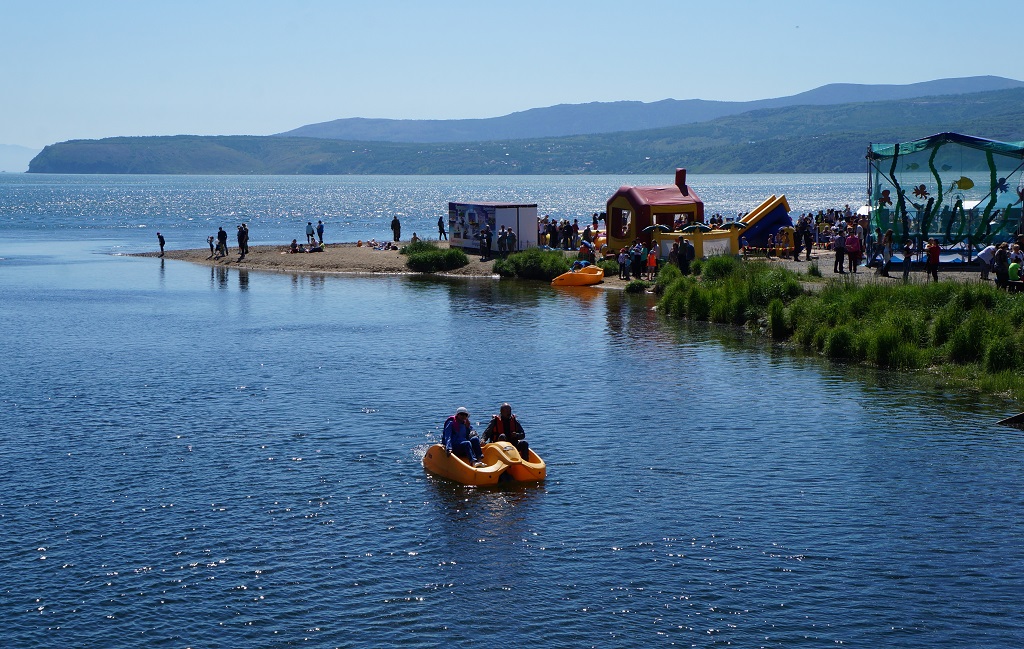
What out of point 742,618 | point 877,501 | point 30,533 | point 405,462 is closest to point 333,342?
point 405,462

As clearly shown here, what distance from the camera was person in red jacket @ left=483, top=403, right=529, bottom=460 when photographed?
23531 millimetres

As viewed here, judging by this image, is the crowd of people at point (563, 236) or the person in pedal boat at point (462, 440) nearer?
the person in pedal boat at point (462, 440)

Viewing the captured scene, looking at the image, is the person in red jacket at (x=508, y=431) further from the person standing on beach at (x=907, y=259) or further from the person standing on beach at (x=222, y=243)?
the person standing on beach at (x=222, y=243)

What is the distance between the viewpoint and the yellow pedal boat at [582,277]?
184ft

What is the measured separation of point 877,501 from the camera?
21.7m

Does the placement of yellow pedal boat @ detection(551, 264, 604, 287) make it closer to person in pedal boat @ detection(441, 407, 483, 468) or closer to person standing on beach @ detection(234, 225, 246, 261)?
person standing on beach @ detection(234, 225, 246, 261)

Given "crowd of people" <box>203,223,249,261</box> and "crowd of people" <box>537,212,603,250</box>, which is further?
"crowd of people" <box>203,223,249,261</box>

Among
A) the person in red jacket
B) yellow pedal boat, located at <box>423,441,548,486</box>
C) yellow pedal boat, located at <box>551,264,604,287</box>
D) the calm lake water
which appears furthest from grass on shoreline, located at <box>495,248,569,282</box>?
yellow pedal boat, located at <box>423,441,548,486</box>

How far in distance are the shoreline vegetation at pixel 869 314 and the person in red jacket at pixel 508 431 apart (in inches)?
565

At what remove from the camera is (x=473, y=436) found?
2389 centimetres

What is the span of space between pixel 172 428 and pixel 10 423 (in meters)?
4.32

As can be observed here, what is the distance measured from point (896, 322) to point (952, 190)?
14.2 m

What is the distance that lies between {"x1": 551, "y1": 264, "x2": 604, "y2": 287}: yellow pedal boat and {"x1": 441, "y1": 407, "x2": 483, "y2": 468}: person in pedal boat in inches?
1292

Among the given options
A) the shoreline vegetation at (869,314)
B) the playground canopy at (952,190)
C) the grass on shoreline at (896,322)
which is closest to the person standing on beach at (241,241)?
the shoreline vegetation at (869,314)
